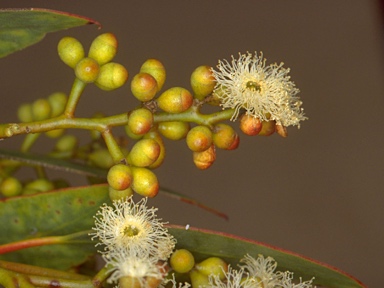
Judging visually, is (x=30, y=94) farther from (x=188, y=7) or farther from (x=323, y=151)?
(x=323, y=151)

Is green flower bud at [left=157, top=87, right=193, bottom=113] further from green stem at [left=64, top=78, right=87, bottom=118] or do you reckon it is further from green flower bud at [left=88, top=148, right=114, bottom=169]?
green flower bud at [left=88, top=148, right=114, bottom=169]

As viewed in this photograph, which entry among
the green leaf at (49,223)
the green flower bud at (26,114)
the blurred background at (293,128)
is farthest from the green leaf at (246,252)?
the blurred background at (293,128)

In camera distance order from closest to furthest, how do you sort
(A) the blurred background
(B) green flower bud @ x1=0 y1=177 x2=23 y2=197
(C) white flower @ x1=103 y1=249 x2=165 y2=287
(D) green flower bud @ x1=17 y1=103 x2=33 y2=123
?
1. (C) white flower @ x1=103 y1=249 x2=165 y2=287
2. (B) green flower bud @ x1=0 y1=177 x2=23 y2=197
3. (D) green flower bud @ x1=17 y1=103 x2=33 y2=123
4. (A) the blurred background

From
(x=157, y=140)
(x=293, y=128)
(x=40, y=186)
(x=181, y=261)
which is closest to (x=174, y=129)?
(x=157, y=140)

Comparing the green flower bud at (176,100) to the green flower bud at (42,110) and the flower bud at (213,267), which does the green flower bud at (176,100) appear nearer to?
the flower bud at (213,267)

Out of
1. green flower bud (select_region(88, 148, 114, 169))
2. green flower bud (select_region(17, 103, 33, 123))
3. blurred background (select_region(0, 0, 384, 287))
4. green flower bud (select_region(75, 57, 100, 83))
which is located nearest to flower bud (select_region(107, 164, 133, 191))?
green flower bud (select_region(75, 57, 100, 83))

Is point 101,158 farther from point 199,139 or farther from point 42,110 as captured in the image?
point 199,139
